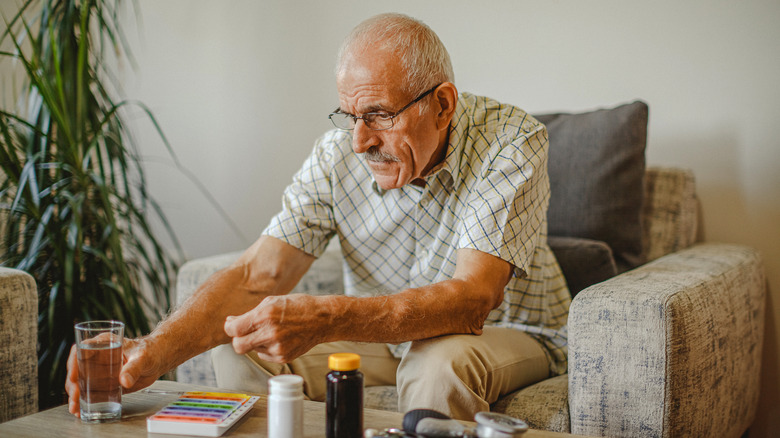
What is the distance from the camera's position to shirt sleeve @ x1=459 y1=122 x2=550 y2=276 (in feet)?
4.06

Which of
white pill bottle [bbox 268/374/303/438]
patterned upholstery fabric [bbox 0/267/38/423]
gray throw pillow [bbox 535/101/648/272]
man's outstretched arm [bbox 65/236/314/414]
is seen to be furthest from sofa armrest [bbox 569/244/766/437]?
patterned upholstery fabric [bbox 0/267/38/423]

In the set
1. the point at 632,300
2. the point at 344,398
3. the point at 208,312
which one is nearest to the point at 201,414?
the point at 344,398

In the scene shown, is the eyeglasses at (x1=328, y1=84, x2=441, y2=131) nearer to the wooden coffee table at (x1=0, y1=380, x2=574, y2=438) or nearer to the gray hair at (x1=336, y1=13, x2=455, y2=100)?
the gray hair at (x1=336, y1=13, x2=455, y2=100)

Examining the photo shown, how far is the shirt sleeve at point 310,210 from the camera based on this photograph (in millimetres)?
1449

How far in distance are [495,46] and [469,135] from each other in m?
0.77

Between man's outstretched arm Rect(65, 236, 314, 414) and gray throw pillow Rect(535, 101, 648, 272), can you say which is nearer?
man's outstretched arm Rect(65, 236, 314, 414)

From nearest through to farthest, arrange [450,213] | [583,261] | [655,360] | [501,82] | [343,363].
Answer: [343,363], [655,360], [450,213], [583,261], [501,82]

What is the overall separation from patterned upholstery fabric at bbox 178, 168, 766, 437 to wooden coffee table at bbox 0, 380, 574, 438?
254 millimetres

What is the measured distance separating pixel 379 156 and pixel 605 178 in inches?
25.9

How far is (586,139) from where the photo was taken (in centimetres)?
168

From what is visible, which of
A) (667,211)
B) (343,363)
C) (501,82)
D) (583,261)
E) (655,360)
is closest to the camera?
(343,363)

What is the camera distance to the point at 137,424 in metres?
0.96

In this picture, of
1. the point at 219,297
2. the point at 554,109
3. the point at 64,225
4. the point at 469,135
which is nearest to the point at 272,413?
the point at 219,297

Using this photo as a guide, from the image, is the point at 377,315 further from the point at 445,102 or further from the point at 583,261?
the point at 583,261
